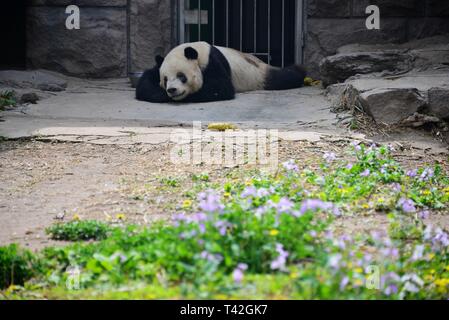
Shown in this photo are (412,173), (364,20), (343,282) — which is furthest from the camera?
(364,20)

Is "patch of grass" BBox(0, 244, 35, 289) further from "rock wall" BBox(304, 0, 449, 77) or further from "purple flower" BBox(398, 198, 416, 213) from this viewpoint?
"rock wall" BBox(304, 0, 449, 77)

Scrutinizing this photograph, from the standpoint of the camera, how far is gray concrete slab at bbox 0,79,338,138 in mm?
7543

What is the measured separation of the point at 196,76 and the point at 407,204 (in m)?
5.49

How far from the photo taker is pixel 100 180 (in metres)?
5.77

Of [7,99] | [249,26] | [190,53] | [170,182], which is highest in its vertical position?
[249,26]

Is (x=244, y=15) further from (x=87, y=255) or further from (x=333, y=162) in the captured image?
(x=87, y=255)

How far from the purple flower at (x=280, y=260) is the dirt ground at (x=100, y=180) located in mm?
1160

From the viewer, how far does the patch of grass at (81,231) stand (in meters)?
4.34

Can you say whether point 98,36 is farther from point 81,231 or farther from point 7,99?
point 81,231

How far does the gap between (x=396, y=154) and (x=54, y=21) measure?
19.9 feet

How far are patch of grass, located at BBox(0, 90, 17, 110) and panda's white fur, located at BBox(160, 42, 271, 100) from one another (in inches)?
73.6

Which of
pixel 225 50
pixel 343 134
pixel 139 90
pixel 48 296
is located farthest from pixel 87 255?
pixel 225 50

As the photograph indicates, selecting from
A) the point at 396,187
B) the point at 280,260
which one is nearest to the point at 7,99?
the point at 396,187

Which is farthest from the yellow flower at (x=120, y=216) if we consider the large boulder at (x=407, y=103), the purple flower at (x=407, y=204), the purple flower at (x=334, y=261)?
the large boulder at (x=407, y=103)
